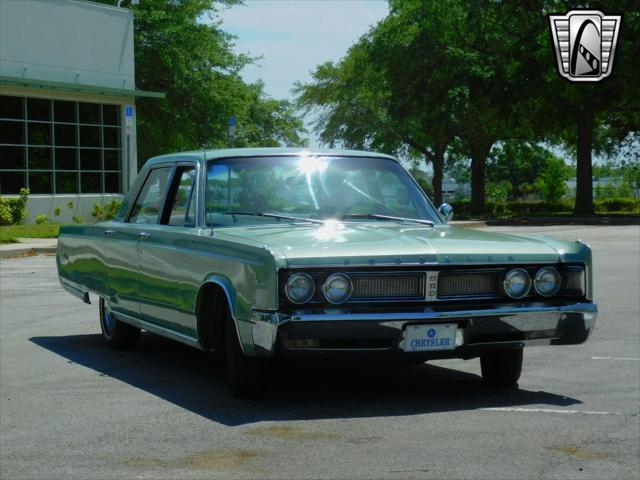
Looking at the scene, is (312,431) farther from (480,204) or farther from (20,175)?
(480,204)

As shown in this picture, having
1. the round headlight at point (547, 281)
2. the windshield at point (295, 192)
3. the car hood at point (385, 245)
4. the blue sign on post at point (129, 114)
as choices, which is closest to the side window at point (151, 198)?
the windshield at point (295, 192)

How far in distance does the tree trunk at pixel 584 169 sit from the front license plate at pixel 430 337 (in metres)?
45.5

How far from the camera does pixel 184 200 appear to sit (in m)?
8.67

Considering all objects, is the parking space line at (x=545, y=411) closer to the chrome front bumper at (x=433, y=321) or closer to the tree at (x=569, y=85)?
the chrome front bumper at (x=433, y=321)

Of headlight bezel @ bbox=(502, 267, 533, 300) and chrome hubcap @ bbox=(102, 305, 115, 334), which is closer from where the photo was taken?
headlight bezel @ bbox=(502, 267, 533, 300)

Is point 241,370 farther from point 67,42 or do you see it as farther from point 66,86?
point 67,42

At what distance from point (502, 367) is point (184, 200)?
107 inches

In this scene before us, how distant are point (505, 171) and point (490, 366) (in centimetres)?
13217

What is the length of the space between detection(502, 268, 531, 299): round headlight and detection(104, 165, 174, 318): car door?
2.99m

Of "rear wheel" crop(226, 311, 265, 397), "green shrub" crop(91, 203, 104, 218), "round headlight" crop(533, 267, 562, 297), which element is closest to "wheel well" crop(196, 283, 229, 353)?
"rear wheel" crop(226, 311, 265, 397)

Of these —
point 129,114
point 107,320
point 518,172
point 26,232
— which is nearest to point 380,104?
point 129,114

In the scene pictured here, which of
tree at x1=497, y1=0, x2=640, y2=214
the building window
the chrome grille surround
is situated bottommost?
the chrome grille surround

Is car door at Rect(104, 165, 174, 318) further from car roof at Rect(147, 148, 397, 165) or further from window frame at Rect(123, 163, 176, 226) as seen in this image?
car roof at Rect(147, 148, 397, 165)

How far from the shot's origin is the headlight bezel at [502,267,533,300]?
7.29m
